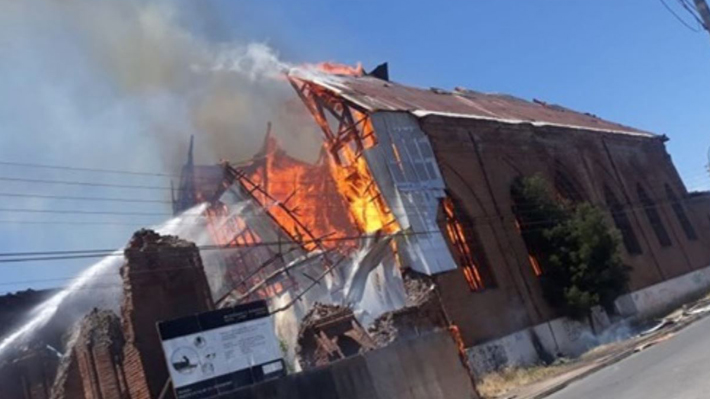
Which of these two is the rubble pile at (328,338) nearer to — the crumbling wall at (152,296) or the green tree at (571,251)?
the crumbling wall at (152,296)

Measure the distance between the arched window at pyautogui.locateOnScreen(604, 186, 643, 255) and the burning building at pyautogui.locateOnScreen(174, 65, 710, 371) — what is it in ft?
1.15

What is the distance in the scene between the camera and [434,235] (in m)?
22.3

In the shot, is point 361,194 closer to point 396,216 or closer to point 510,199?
point 396,216

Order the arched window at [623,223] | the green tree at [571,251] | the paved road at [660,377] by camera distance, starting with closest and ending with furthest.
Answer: the paved road at [660,377] < the green tree at [571,251] < the arched window at [623,223]

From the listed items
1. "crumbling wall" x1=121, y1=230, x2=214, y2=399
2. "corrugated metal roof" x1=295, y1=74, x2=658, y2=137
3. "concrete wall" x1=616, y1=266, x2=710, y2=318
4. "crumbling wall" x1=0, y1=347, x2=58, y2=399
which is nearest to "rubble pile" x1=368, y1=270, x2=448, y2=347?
"crumbling wall" x1=121, y1=230, x2=214, y2=399

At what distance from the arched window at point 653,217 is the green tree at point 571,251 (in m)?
11.7

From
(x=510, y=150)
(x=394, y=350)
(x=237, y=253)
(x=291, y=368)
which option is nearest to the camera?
(x=394, y=350)

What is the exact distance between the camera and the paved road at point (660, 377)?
31.4 feet

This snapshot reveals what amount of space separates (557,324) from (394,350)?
40.4ft

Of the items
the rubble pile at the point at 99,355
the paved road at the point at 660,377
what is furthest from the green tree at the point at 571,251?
the rubble pile at the point at 99,355

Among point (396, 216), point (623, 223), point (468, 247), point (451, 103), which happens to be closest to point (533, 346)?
point (468, 247)

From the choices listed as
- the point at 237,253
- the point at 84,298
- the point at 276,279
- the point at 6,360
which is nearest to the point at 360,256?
the point at 276,279

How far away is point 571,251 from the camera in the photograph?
25.8 m

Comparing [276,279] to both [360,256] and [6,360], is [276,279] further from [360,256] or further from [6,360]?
[6,360]
